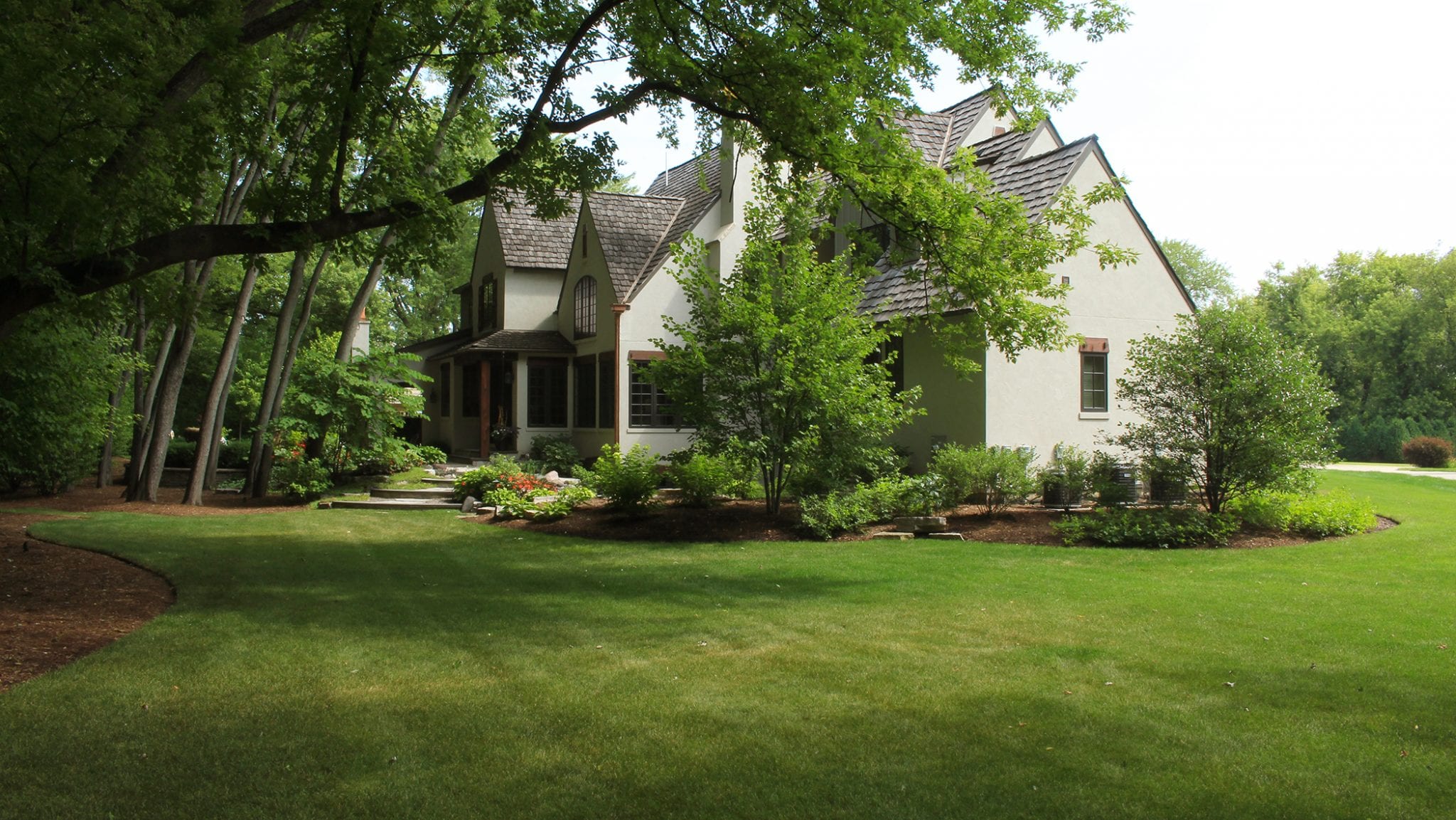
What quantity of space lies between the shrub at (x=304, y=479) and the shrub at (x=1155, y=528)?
13.6 meters

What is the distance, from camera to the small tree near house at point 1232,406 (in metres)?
13.0

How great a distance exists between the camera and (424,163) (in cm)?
1023

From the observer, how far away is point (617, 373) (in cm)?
2222

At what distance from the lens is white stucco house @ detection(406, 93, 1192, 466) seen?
17703 millimetres

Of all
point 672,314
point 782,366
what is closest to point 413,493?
point 672,314

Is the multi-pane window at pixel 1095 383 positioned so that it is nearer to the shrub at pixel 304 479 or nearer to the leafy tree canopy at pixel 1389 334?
the shrub at pixel 304 479

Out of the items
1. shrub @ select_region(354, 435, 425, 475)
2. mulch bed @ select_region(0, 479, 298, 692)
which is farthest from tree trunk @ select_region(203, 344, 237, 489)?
mulch bed @ select_region(0, 479, 298, 692)

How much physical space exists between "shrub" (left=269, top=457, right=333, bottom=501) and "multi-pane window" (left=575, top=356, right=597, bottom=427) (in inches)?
257

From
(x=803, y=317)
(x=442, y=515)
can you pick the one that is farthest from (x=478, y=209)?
(x=803, y=317)

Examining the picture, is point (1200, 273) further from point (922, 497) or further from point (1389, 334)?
point (922, 497)

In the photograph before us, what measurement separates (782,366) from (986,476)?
3818 mm

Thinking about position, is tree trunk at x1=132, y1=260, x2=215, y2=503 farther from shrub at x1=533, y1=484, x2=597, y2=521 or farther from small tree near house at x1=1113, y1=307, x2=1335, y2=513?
small tree near house at x1=1113, y1=307, x2=1335, y2=513

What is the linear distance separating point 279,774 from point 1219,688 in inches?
208

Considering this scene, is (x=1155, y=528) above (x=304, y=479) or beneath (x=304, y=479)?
beneath
